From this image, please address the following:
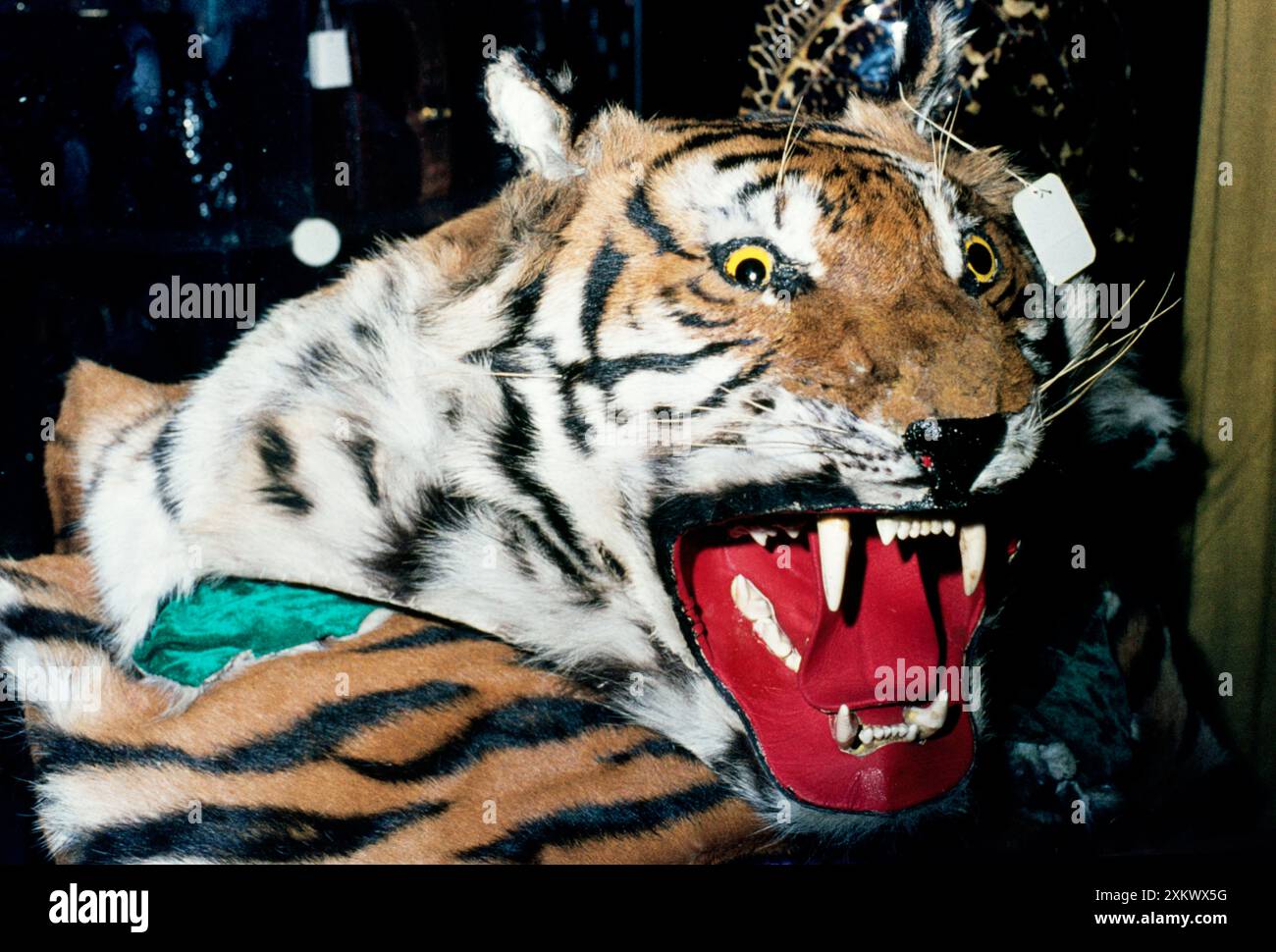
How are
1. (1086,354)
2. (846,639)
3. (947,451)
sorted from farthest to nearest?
1. (1086,354)
2. (846,639)
3. (947,451)

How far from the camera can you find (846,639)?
73cm

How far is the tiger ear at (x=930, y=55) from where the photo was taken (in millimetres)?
A: 780

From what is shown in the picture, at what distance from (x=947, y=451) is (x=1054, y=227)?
0.25 metres

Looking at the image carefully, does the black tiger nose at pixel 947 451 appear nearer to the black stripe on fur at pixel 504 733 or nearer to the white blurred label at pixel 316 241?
the black stripe on fur at pixel 504 733

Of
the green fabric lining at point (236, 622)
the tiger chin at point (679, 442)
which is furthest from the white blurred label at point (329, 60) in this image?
the green fabric lining at point (236, 622)

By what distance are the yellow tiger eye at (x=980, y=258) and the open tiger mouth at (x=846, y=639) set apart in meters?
0.18

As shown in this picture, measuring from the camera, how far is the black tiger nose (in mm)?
625

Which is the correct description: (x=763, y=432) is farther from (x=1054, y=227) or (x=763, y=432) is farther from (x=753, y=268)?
(x=1054, y=227)

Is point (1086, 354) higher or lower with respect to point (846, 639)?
higher

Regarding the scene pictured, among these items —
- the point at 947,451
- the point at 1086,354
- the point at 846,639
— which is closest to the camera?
the point at 947,451

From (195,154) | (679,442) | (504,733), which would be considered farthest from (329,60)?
(504,733)

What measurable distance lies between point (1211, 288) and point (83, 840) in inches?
43.4
